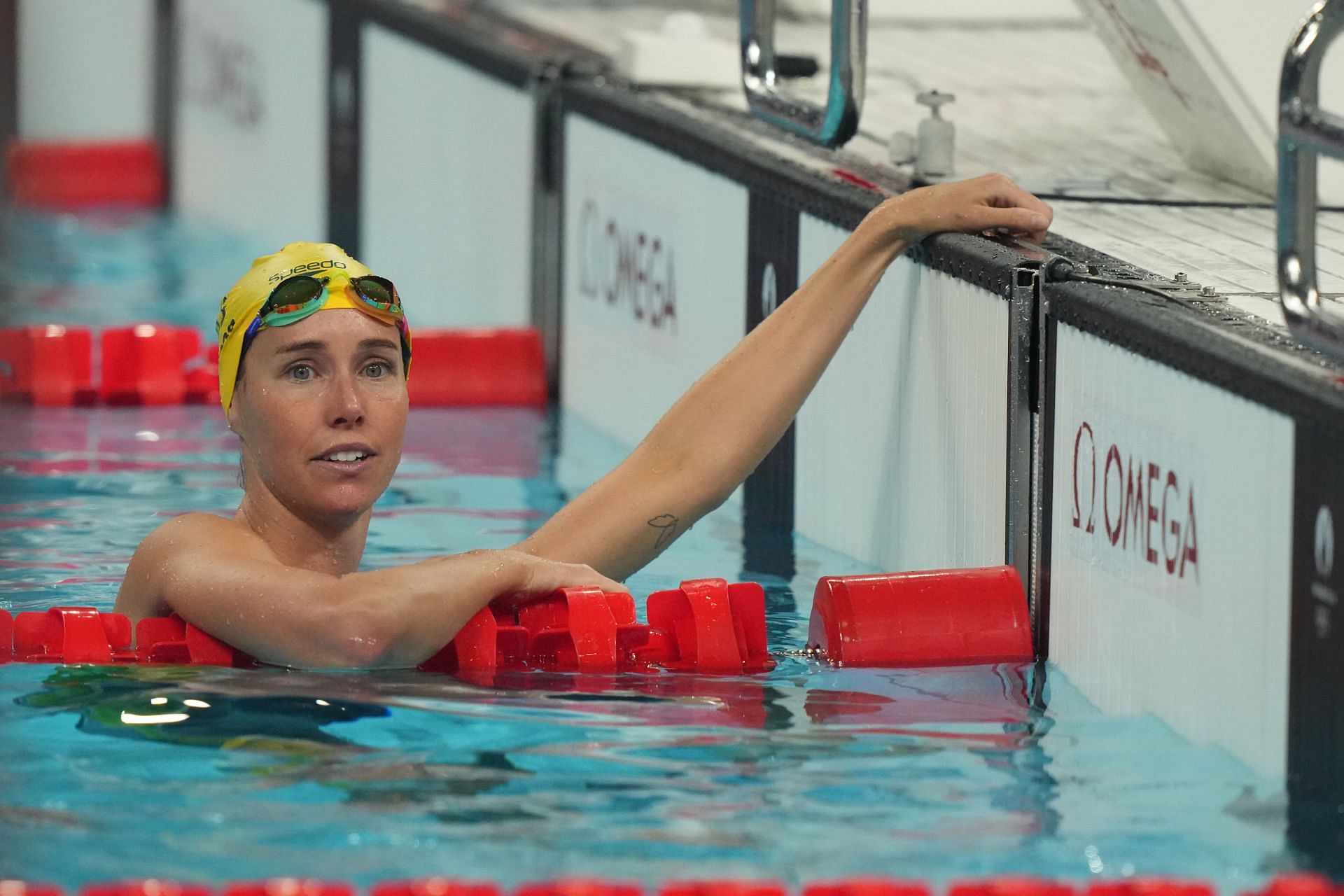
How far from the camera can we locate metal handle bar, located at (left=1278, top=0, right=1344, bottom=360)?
3.27 metres

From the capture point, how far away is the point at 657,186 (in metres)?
6.38

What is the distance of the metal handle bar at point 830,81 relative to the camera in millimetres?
4912

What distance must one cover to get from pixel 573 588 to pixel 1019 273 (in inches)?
37.6

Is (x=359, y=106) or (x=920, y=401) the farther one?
(x=359, y=106)

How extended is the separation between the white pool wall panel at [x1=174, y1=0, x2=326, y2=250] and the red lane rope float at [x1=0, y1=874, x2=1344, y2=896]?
6695 mm

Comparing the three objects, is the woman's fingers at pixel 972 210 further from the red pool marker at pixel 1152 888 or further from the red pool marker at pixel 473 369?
the red pool marker at pixel 473 369

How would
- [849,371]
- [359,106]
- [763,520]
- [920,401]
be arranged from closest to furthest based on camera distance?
[920,401] < [849,371] < [763,520] < [359,106]

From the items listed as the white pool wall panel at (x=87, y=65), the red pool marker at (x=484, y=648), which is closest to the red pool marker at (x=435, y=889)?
the red pool marker at (x=484, y=648)

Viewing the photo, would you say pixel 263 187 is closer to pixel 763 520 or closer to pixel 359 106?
pixel 359 106

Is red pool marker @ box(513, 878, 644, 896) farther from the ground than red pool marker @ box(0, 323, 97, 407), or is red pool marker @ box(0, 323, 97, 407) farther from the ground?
red pool marker @ box(0, 323, 97, 407)

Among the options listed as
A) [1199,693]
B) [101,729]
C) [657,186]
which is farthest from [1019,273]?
[657,186]

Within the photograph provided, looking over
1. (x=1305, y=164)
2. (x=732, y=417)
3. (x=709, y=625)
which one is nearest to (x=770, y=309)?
(x=732, y=417)

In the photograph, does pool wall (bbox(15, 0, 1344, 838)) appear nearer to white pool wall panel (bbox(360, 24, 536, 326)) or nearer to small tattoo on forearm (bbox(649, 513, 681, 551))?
white pool wall panel (bbox(360, 24, 536, 326))

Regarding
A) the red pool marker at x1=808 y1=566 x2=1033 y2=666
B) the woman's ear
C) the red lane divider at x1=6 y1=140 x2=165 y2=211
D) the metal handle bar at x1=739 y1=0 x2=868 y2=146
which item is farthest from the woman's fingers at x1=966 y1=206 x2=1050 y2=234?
the red lane divider at x1=6 y1=140 x2=165 y2=211
